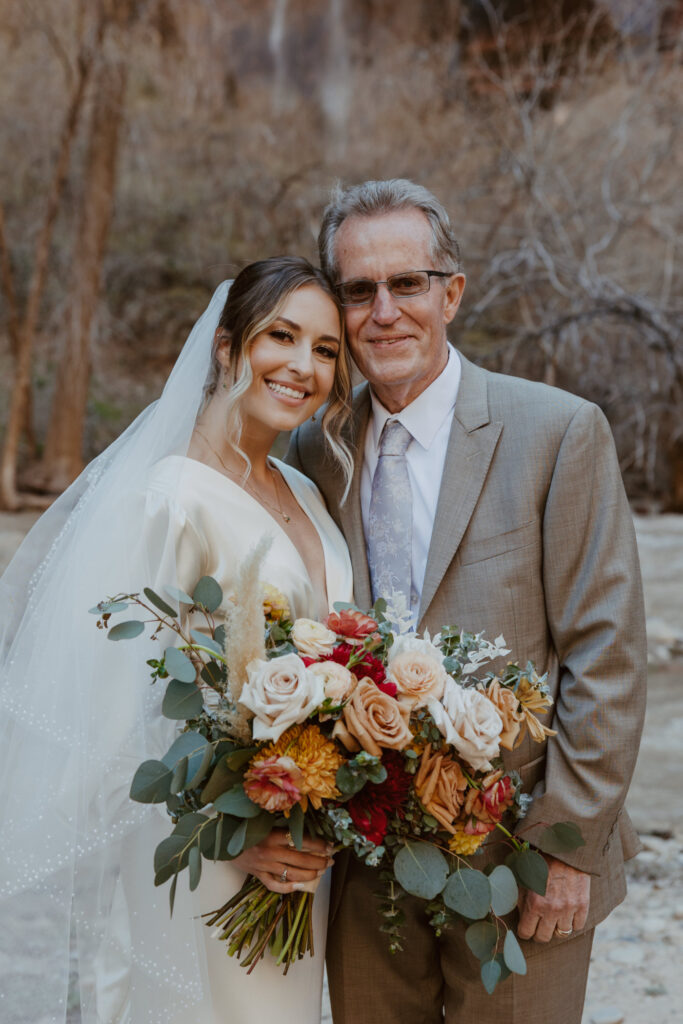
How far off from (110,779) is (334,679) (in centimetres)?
61

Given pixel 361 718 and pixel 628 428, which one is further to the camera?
pixel 628 428

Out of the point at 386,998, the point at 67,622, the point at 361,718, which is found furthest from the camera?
the point at 386,998

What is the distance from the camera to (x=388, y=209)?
2.31 metres

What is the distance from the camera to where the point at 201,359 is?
7.75ft

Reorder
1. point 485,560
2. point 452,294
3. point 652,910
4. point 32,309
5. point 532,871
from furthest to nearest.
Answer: point 32,309
point 652,910
point 452,294
point 485,560
point 532,871

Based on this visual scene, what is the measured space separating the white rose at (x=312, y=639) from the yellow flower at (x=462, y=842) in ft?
1.34

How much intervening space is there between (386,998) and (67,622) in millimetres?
1193

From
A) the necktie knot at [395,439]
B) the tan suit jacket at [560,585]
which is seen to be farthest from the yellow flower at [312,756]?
the necktie knot at [395,439]

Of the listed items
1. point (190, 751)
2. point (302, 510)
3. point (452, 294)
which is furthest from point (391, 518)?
point (190, 751)

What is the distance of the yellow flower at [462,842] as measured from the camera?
68.2 inches

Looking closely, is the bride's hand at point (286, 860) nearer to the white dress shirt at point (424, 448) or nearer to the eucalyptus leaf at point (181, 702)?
the eucalyptus leaf at point (181, 702)

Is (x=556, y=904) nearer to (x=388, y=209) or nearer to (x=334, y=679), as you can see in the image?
(x=334, y=679)

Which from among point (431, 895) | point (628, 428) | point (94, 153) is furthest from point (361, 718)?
point (94, 153)

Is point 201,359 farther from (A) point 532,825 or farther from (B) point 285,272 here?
(A) point 532,825
